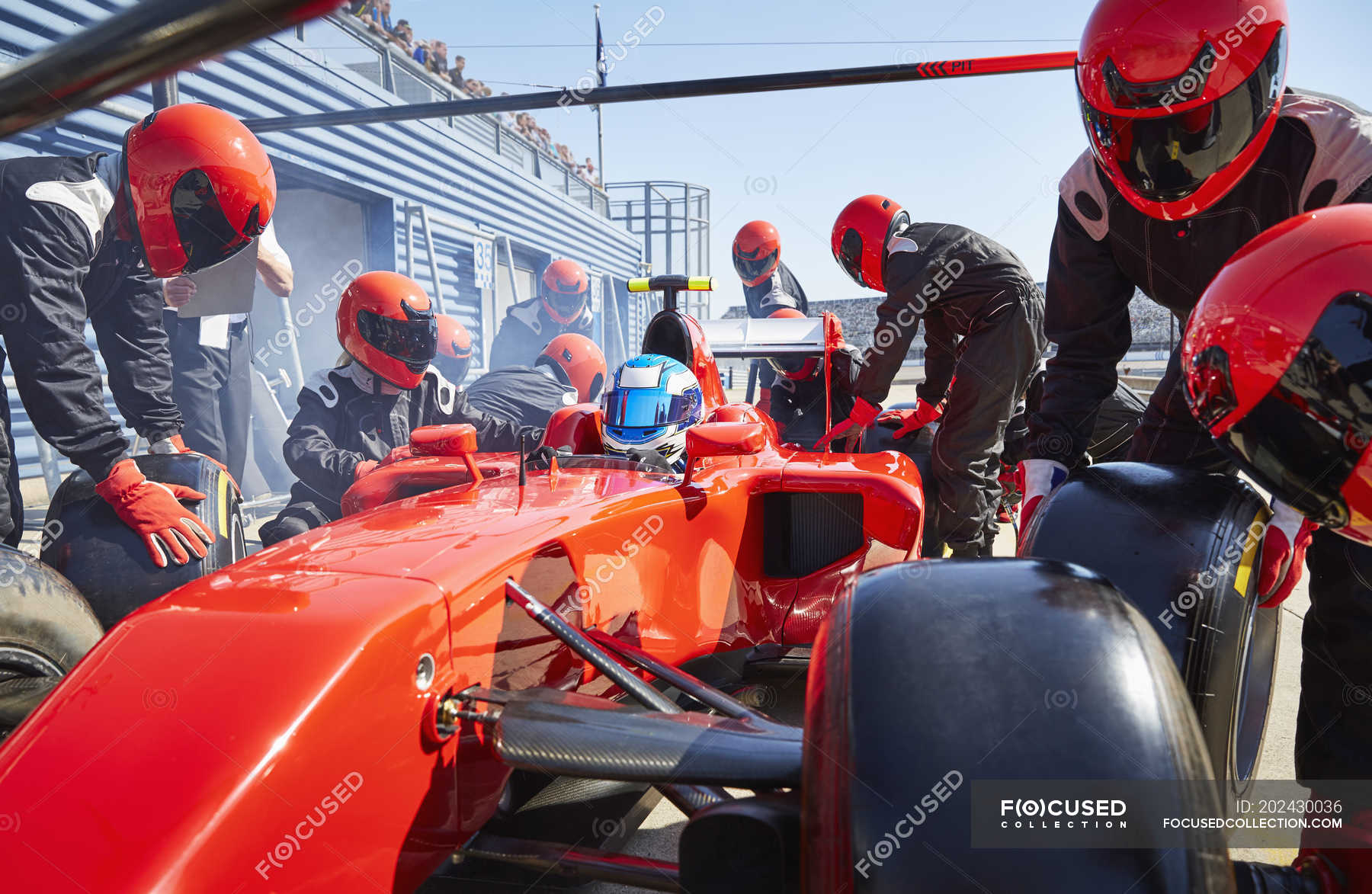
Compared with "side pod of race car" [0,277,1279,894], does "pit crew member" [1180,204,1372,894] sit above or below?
above

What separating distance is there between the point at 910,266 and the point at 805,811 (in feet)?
13.2

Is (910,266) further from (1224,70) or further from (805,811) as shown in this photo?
(805,811)

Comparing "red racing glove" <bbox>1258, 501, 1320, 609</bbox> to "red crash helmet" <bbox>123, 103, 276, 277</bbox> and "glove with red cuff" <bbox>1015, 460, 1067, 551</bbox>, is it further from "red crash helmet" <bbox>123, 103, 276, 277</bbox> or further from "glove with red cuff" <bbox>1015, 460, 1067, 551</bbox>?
"red crash helmet" <bbox>123, 103, 276, 277</bbox>

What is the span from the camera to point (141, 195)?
313 cm

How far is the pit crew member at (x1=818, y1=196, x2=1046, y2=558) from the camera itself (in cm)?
442

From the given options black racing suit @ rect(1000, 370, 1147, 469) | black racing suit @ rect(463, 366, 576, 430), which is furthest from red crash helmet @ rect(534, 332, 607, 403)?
black racing suit @ rect(1000, 370, 1147, 469)

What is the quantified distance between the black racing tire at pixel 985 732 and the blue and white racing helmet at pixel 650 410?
2.00 metres

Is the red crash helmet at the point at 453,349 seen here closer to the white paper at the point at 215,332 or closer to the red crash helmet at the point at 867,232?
the white paper at the point at 215,332

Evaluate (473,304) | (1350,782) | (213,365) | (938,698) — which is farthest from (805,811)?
(473,304)

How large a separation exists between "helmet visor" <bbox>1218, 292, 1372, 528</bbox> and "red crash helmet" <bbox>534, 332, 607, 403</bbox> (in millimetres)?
6943

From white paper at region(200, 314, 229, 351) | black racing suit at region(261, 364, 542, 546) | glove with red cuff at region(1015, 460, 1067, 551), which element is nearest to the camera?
glove with red cuff at region(1015, 460, 1067, 551)

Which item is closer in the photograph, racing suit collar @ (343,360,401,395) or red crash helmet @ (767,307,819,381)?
racing suit collar @ (343,360,401,395)

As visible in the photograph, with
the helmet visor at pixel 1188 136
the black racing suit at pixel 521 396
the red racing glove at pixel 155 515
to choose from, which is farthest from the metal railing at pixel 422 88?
the helmet visor at pixel 1188 136

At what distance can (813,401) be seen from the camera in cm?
694
